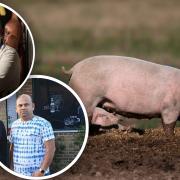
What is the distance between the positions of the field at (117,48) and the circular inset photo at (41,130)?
0.22m

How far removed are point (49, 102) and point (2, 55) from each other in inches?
23.7

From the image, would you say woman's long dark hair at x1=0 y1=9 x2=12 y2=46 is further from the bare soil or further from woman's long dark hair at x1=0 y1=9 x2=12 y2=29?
the bare soil

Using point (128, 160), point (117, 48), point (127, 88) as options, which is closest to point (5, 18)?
point (127, 88)

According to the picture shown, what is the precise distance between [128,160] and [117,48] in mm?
14686

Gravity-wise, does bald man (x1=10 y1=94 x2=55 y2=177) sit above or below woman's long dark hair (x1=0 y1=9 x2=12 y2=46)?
below

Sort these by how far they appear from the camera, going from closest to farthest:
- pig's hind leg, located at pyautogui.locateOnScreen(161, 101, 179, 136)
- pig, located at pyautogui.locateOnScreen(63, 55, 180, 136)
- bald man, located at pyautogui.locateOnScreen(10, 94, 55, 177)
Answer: bald man, located at pyautogui.locateOnScreen(10, 94, 55, 177) → pig, located at pyautogui.locateOnScreen(63, 55, 180, 136) → pig's hind leg, located at pyautogui.locateOnScreen(161, 101, 179, 136)

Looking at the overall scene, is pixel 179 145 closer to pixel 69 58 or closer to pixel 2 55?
pixel 2 55

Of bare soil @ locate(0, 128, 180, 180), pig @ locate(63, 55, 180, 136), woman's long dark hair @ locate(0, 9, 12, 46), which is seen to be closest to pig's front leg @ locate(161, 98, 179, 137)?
pig @ locate(63, 55, 180, 136)

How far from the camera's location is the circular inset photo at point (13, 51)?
8242mm

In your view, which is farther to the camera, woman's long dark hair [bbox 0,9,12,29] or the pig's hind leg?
the pig's hind leg

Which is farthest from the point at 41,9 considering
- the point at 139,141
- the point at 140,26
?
the point at 139,141

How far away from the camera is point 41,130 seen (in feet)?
26.9

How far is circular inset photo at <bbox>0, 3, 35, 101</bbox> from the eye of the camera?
8242mm

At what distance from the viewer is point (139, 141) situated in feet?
Answer: 29.9
